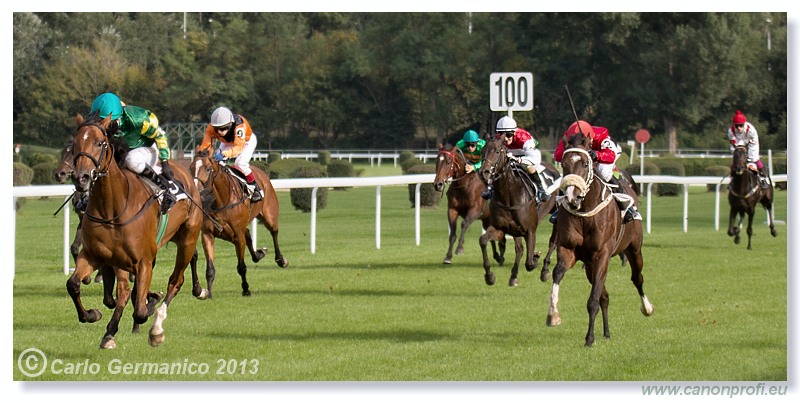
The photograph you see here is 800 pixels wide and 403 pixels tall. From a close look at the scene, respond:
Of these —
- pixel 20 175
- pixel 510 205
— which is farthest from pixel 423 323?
pixel 20 175

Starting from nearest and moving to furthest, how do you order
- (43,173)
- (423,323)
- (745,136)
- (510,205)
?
(423,323) → (510,205) → (745,136) → (43,173)

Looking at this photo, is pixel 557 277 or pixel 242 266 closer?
pixel 557 277

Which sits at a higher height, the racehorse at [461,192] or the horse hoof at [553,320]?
the racehorse at [461,192]

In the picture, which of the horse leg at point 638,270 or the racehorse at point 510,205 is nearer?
the horse leg at point 638,270

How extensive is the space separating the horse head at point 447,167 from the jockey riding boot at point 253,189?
234 centimetres

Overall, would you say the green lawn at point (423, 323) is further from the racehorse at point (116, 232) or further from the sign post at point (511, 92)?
the sign post at point (511, 92)

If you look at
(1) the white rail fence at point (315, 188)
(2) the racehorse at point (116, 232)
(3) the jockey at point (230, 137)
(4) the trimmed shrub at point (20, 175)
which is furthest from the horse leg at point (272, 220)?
(4) the trimmed shrub at point (20, 175)

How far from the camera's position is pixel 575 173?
24.7ft

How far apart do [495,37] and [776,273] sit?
3708cm

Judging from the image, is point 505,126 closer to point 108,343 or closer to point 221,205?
point 221,205

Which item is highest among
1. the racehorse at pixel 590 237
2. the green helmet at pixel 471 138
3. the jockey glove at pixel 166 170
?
the green helmet at pixel 471 138

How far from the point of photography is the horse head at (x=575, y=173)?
747 centimetres

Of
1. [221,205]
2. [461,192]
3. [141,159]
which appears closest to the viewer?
[141,159]

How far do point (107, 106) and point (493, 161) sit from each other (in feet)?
15.2
